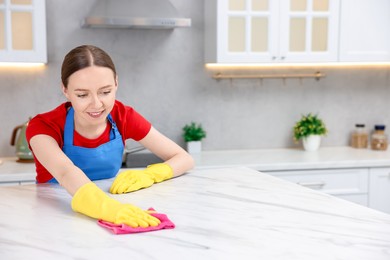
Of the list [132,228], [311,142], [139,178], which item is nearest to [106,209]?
[132,228]

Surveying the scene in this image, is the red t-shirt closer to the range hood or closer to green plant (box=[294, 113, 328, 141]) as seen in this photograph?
the range hood

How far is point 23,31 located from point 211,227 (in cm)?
221

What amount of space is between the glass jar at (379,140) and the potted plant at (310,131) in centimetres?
36

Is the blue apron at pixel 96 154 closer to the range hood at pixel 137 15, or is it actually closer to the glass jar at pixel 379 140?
the range hood at pixel 137 15

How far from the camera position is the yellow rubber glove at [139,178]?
1.85m

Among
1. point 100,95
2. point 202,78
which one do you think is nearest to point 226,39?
point 202,78

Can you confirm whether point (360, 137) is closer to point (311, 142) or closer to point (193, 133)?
point (311, 142)

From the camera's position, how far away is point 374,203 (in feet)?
11.4

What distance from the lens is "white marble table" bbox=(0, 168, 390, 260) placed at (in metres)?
1.22

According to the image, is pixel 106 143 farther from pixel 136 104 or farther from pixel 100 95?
pixel 136 104

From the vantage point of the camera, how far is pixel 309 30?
11.5 feet

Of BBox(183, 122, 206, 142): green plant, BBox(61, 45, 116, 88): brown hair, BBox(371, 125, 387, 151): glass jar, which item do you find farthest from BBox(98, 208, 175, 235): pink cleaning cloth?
BBox(371, 125, 387, 151): glass jar

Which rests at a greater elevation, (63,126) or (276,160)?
(63,126)

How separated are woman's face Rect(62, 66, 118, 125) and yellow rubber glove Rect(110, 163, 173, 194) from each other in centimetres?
26
